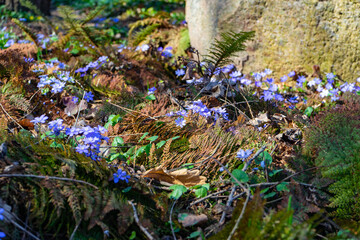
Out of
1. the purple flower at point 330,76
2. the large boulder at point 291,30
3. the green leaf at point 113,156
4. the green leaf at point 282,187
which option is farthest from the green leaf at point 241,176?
the large boulder at point 291,30

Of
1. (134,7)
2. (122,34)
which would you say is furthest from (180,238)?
(134,7)

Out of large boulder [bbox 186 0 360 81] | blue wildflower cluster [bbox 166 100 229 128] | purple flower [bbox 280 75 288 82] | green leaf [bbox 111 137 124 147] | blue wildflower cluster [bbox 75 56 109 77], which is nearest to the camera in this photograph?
green leaf [bbox 111 137 124 147]

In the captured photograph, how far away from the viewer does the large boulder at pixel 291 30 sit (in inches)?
138

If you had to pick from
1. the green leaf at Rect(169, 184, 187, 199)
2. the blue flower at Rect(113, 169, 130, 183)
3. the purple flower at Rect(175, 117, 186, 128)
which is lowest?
the green leaf at Rect(169, 184, 187, 199)

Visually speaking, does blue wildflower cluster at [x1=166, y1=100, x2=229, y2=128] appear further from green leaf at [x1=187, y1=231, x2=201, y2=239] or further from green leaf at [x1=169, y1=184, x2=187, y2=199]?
green leaf at [x1=187, y1=231, x2=201, y2=239]

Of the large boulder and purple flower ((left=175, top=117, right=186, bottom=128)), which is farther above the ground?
the large boulder

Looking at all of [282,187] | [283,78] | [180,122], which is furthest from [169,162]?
[283,78]

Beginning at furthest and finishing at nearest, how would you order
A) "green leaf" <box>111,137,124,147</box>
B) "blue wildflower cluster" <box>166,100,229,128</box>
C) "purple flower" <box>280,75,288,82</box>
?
"purple flower" <box>280,75,288,82</box>
"blue wildflower cluster" <box>166,100,229,128</box>
"green leaf" <box>111,137,124,147</box>

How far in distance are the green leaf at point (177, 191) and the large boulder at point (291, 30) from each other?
2.58 metres

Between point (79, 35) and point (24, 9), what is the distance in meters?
4.08

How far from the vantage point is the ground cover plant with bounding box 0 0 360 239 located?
157cm

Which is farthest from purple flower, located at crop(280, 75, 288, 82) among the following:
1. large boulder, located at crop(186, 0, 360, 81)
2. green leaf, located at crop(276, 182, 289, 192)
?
green leaf, located at crop(276, 182, 289, 192)

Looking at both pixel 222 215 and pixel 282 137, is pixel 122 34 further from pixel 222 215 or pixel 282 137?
pixel 222 215

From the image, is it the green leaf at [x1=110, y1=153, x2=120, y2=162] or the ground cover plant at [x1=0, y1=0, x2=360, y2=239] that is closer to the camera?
the ground cover plant at [x1=0, y1=0, x2=360, y2=239]
